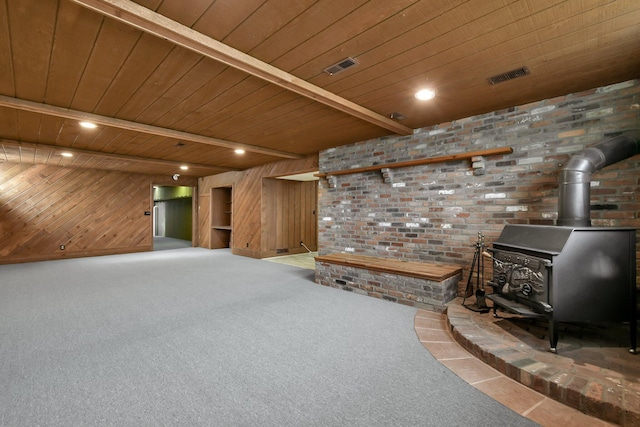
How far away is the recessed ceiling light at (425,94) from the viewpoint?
2.75 m

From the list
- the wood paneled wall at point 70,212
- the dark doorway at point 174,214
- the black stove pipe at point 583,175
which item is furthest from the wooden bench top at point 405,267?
the dark doorway at point 174,214

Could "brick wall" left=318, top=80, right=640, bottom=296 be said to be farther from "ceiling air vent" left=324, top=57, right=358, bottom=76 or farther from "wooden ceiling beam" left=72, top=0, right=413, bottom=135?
"ceiling air vent" left=324, top=57, right=358, bottom=76

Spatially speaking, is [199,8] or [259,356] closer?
[199,8]

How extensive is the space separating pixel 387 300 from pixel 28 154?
23.6ft

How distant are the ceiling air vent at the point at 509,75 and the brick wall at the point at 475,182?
2.65 feet

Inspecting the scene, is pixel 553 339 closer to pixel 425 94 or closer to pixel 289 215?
pixel 425 94

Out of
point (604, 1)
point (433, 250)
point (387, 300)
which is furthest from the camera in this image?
point (433, 250)

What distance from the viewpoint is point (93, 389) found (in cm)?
170

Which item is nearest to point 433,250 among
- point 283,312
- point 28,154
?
point 283,312

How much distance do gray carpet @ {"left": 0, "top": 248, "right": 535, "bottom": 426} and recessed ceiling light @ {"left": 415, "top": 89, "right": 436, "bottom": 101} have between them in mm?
2221

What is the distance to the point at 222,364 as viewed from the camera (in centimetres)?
200

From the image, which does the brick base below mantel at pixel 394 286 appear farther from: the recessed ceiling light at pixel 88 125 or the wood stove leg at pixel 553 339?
the recessed ceiling light at pixel 88 125

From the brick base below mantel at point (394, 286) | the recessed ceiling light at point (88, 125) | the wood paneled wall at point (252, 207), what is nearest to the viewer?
the brick base below mantel at point (394, 286)

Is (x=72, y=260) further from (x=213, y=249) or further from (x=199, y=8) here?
(x=199, y=8)
